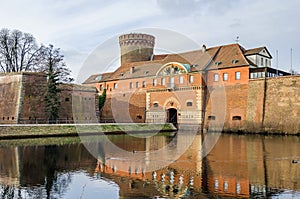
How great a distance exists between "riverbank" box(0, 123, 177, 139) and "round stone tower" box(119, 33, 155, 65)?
1900 cm

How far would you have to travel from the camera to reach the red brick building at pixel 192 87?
35.1m

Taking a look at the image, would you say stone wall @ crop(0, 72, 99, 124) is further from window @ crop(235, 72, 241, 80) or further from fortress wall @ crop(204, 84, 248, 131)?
window @ crop(235, 72, 241, 80)

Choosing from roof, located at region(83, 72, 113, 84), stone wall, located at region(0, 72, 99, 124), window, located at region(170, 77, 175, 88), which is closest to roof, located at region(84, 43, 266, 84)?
roof, located at region(83, 72, 113, 84)

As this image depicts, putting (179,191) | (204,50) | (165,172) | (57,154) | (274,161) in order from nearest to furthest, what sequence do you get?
(179,191)
(165,172)
(274,161)
(57,154)
(204,50)

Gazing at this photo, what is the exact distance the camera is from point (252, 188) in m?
10.1

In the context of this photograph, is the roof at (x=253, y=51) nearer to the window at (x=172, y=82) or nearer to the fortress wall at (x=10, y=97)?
the window at (x=172, y=82)

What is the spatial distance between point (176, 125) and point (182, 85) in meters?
4.62

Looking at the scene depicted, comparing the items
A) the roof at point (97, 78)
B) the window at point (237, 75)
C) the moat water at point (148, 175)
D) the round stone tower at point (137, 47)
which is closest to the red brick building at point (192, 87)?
the window at point (237, 75)

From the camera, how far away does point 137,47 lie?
5316 centimetres

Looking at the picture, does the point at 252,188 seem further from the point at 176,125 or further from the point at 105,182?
the point at 176,125

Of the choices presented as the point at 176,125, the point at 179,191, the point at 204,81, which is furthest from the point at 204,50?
the point at 179,191

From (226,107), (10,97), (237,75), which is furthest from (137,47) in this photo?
(10,97)

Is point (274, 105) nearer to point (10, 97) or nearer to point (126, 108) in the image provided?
point (126, 108)

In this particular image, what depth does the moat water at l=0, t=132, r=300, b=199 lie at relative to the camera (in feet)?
31.6
